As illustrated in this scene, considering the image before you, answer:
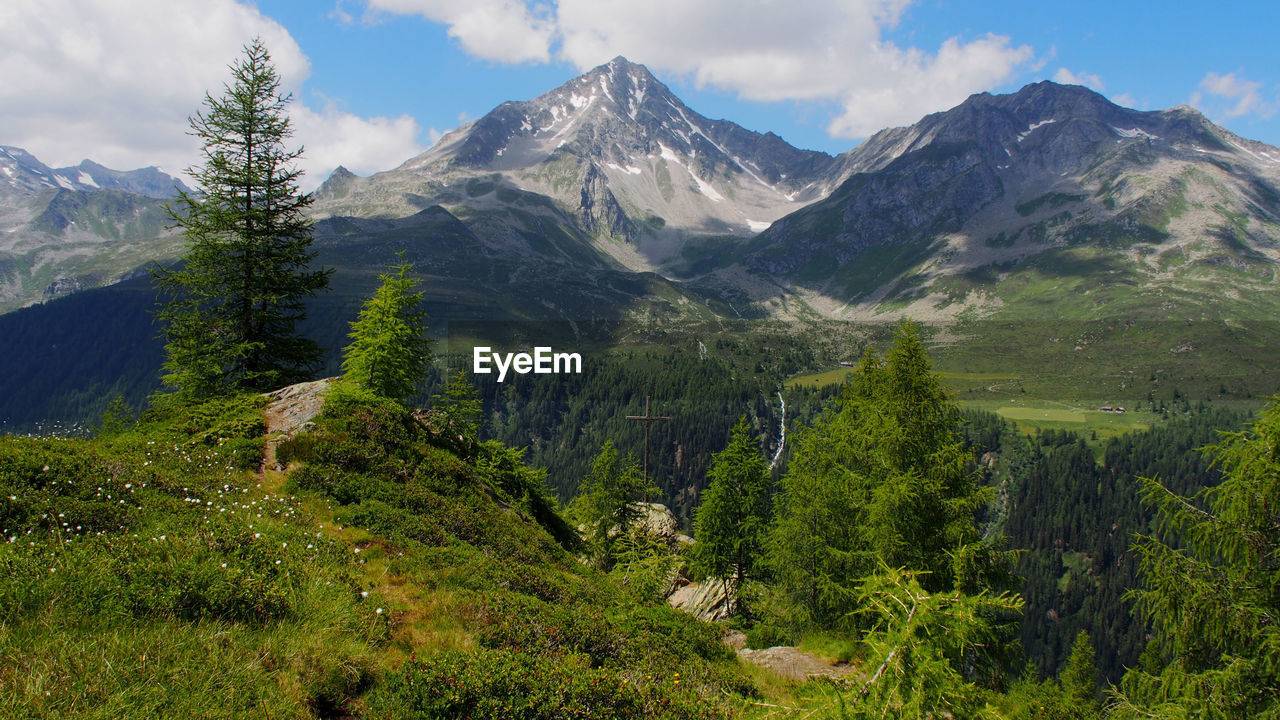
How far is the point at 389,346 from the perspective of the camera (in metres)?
22.3

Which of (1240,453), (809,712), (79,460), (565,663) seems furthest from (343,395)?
(1240,453)

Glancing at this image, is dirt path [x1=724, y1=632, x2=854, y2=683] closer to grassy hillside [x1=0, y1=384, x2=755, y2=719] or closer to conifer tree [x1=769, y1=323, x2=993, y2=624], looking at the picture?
conifer tree [x1=769, y1=323, x2=993, y2=624]

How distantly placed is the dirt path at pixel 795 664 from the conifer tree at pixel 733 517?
41.1 ft

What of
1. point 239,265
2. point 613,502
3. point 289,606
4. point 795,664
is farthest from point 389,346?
point 795,664

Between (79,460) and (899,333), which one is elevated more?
(899,333)

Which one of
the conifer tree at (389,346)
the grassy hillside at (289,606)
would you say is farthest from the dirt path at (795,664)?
the conifer tree at (389,346)

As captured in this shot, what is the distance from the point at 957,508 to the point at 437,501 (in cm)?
1445

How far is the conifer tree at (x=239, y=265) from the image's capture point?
22594 millimetres

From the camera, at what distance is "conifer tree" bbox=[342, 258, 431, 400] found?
22.1 meters

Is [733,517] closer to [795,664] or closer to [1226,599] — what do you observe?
[795,664]

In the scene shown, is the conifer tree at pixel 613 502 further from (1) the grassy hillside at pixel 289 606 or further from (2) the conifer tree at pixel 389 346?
(1) the grassy hillside at pixel 289 606

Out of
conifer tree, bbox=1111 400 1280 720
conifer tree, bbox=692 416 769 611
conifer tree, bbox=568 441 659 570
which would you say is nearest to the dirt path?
conifer tree, bbox=1111 400 1280 720

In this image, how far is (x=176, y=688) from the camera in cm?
519

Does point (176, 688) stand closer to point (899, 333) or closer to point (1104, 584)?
point (899, 333)
